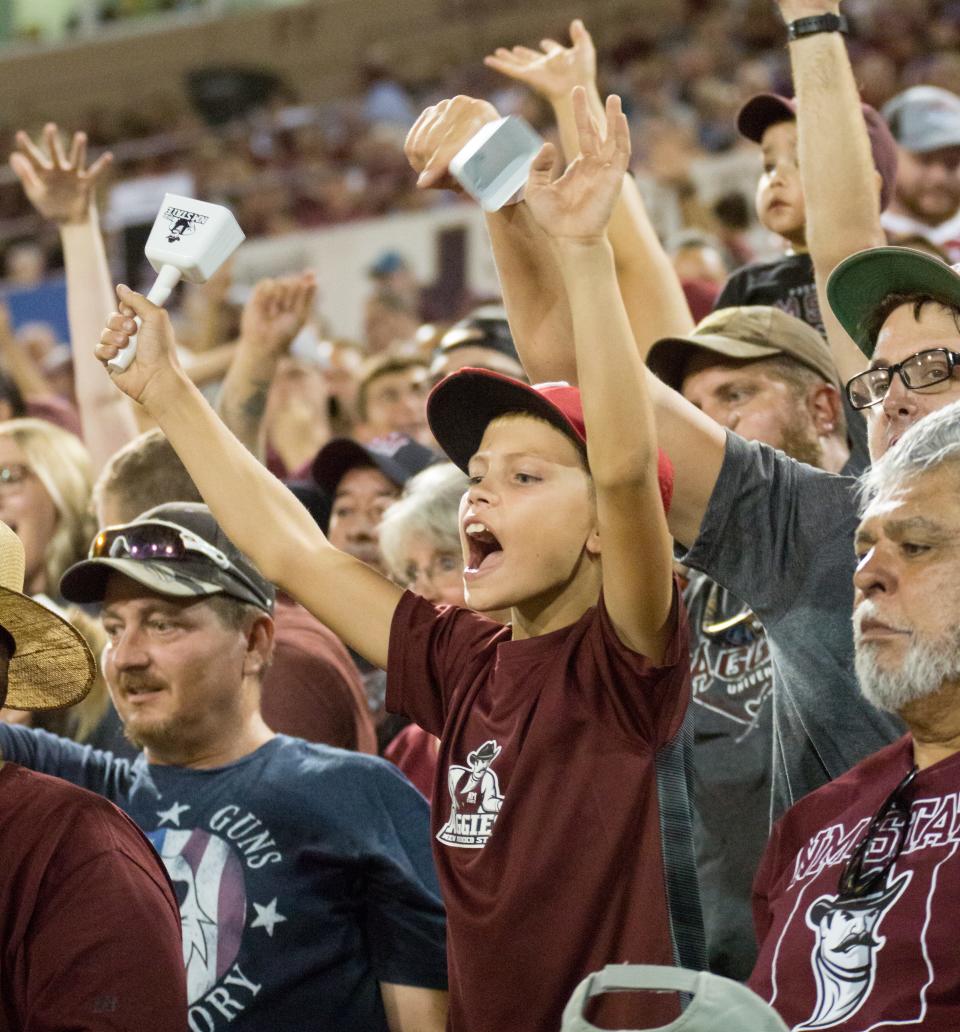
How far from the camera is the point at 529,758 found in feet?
7.75

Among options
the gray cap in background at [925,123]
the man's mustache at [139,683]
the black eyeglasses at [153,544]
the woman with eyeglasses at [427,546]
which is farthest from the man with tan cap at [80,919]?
the gray cap in background at [925,123]

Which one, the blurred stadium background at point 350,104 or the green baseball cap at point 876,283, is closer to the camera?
the green baseball cap at point 876,283

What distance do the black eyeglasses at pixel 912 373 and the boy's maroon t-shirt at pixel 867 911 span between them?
574 millimetres

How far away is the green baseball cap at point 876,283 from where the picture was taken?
2652 mm

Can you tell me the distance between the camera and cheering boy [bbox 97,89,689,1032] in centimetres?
227

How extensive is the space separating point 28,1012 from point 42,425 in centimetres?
246

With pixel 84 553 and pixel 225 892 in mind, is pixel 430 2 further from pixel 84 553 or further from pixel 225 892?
pixel 225 892

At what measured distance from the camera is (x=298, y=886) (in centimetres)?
290

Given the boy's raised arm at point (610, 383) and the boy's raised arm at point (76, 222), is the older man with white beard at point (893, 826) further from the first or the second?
the boy's raised arm at point (76, 222)

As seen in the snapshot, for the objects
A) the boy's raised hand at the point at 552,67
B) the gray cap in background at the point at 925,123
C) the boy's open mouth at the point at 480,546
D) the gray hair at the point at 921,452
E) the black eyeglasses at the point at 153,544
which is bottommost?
the black eyeglasses at the point at 153,544

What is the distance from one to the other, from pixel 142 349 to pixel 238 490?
28 centimetres

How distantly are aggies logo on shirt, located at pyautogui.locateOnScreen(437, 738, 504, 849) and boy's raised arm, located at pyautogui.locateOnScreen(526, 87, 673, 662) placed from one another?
282mm

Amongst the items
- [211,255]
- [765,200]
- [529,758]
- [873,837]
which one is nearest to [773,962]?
[873,837]

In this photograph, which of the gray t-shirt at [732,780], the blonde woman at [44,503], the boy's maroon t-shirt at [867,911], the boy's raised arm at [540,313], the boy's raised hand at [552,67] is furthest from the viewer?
the blonde woman at [44,503]
